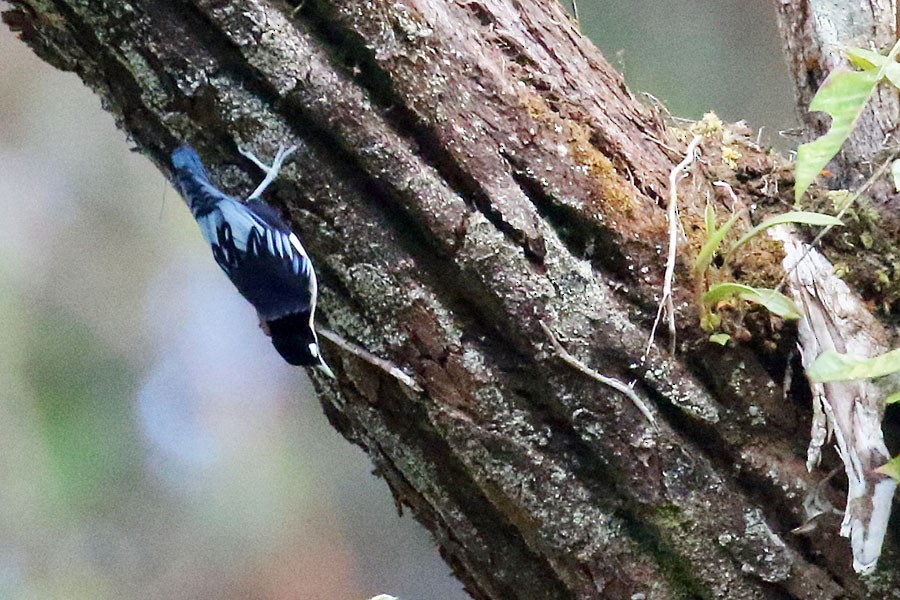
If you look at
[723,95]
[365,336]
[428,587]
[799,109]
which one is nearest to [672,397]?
[365,336]

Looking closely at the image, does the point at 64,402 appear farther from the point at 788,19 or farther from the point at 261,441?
the point at 788,19

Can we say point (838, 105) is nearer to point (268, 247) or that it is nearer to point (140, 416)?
point (268, 247)

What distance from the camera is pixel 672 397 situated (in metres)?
1.00

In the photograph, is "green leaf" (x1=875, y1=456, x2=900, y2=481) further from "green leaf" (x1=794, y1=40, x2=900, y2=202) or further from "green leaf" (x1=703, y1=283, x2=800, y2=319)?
"green leaf" (x1=794, y1=40, x2=900, y2=202)

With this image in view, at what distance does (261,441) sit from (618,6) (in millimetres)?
1476

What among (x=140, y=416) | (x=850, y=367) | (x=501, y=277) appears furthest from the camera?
(x=140, y=416)

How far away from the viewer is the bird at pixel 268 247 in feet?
3.09

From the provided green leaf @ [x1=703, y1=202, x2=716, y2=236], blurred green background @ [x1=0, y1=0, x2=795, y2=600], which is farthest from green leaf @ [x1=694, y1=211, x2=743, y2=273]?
blurred green background @ [x1=0, y1=0, x2=795, y2=600]

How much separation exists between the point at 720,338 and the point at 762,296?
3.0 inches

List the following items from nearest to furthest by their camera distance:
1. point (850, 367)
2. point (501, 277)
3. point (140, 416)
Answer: point (850, 367), point (501, 277), point (140, 416)

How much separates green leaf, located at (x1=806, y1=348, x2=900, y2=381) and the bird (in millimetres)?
589

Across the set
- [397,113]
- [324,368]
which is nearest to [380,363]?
[324,368]

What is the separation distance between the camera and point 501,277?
0.96m

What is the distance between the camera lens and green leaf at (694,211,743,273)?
3.15 ft
